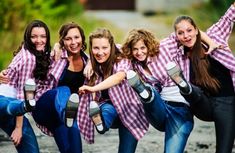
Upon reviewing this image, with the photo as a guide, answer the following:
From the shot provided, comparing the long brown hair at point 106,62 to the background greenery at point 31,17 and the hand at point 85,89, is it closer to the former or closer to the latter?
the hand at point 85,89

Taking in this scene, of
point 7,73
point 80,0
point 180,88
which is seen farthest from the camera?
point 80,0

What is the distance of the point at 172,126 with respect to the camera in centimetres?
637

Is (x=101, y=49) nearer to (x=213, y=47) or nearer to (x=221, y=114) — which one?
(x=213, y=47)

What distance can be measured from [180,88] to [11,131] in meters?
1.63

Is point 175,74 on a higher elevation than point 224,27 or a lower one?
lower

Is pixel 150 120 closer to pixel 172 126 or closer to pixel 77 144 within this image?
pixel 172 126

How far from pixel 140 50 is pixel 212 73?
68cm

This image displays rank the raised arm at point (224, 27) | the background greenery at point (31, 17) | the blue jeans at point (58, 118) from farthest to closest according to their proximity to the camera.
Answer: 1. the background greenery at point (31, 17)
2. the raised arm at point (224, 27)
3. the blue jeans at point (58, 118)

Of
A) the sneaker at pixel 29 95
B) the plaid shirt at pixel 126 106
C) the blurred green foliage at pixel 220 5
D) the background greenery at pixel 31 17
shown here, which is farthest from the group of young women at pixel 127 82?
the blurred green foliage at pixel 220 5

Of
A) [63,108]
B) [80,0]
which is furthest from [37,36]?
[80,0]

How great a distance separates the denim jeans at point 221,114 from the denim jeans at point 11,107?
150 centimetres

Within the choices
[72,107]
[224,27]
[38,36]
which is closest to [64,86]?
[72,107]

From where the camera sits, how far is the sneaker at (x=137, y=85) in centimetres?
597

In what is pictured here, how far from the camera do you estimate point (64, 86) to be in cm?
630
